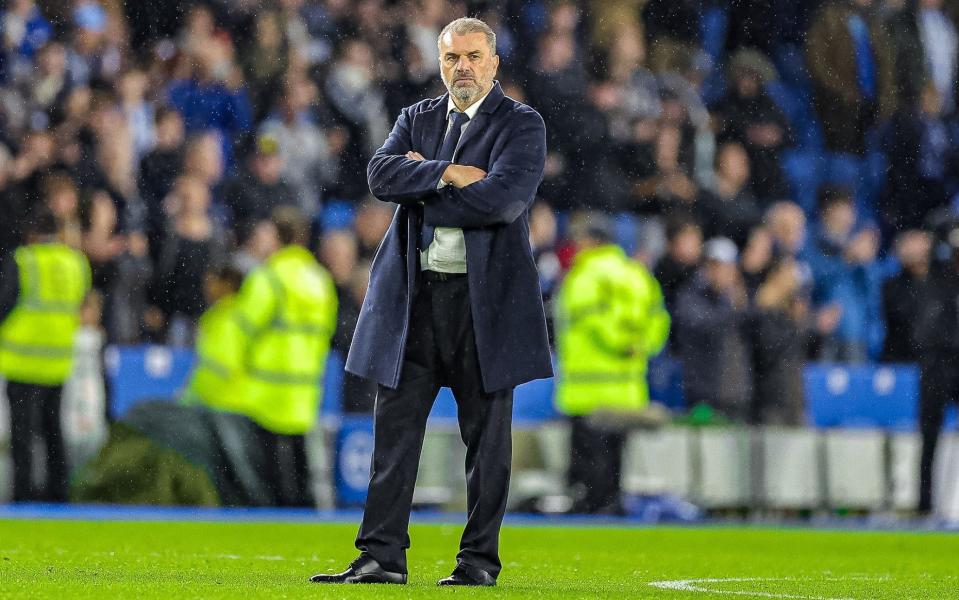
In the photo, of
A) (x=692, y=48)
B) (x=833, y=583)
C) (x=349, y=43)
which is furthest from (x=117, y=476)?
(x=692, y=48)

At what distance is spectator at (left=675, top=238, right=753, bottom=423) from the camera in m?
15.5

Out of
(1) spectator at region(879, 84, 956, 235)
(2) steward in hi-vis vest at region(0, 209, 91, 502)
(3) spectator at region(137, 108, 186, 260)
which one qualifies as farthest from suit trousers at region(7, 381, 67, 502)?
(1) spectator at region(879, 84, 956, 235)

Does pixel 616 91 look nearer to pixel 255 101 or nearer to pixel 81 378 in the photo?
pixel 255 101

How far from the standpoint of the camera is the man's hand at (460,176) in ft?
20.6

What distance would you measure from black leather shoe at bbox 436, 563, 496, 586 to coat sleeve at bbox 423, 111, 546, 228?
1182 millimetres

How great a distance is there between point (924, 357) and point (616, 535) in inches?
178

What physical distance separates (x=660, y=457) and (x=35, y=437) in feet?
16.3

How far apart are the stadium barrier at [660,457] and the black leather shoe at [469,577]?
7.98 meters

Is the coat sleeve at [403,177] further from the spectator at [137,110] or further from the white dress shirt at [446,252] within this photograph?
the spectator at [137,110]

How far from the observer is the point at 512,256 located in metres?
6.42

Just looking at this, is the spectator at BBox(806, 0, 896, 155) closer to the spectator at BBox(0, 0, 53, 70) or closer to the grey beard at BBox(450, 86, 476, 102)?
the spectator at BBox(0, 0, 53, 70)

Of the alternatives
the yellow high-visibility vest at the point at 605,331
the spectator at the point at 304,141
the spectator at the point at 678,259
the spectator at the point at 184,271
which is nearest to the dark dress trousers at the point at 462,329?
the yellow high-visibility vest at the point at 605,331

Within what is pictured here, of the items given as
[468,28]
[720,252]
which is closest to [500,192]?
[468,28]

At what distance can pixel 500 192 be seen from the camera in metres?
6.27
